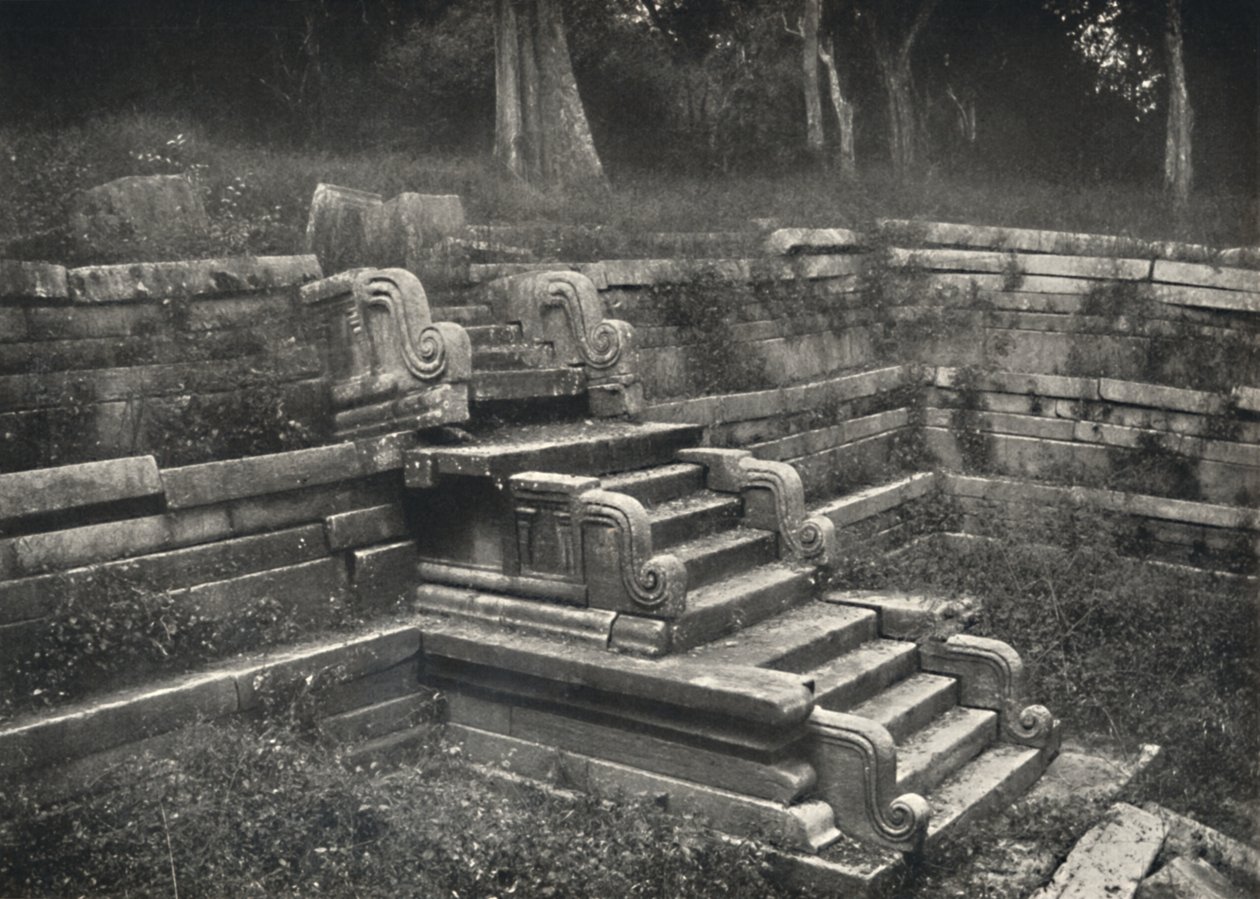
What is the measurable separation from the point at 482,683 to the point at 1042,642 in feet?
14.4

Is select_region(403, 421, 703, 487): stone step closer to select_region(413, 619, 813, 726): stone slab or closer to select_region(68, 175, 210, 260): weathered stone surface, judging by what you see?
select_region(413, 619, 813, 726): stone slab

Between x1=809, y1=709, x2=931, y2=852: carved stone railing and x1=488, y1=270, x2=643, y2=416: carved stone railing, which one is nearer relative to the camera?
x1=809, y1=709, x2=931, y2=852: carved stone railing

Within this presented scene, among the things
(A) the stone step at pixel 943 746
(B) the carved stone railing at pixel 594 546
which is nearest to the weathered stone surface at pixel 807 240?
(A) the stone step at pixel 943 746

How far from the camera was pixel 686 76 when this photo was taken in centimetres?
1501

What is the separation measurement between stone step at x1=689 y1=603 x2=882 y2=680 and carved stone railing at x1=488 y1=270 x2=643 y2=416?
199 centimetres

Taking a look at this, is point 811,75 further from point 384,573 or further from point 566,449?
point 384,573

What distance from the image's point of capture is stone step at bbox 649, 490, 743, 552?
7250 mm

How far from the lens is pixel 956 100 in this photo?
18.3 metres

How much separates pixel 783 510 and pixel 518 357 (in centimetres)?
225

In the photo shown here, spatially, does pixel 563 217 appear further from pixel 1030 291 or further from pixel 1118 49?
pixel 1118 49

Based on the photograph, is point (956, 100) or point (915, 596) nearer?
point (915, 596)

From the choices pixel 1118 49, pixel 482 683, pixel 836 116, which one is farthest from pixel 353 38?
pixel 1118 49

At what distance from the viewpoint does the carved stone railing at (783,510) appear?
760 cm

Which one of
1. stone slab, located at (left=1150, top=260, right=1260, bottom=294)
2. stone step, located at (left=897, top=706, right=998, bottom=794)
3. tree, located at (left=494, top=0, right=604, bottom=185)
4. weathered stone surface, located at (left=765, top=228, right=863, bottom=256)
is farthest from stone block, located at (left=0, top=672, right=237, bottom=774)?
stone slab, located at (left=1150, top=260, right=1260, bottom=294)
